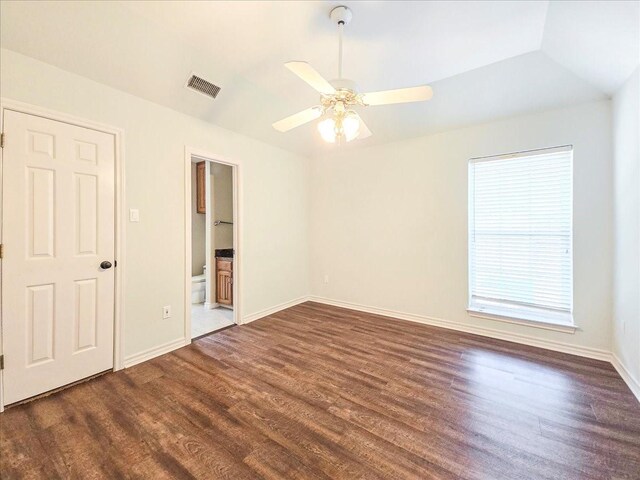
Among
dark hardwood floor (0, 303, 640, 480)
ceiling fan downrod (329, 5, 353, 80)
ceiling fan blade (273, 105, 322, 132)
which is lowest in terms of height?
dark hardwood floor (0, 303, 640, 480)

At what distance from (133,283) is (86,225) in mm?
639

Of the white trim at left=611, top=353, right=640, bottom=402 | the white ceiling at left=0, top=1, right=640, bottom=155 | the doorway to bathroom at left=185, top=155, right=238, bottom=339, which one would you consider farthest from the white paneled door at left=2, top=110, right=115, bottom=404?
the white trim at left=611, top=353, right=640, bottom=402

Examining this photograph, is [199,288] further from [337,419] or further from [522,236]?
[522,236]

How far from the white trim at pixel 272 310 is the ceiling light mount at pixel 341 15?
3347 millimetres

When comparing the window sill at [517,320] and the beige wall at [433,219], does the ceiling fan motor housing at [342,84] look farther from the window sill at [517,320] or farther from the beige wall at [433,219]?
the window sill at [517,320]

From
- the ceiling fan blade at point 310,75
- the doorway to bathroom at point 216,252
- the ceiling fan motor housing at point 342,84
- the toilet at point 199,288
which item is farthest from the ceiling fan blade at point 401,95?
the toilet at point 199,288

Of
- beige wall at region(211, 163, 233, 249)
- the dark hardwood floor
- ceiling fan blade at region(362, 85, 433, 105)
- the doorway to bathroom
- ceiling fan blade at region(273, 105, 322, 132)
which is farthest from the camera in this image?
beige wall at region(211, 163, 233, 249)

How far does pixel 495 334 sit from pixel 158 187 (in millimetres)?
4060

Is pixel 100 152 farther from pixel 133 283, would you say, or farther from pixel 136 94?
pixel 133 283

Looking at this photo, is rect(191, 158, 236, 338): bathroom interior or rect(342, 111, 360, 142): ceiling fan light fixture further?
rect(191, 158, 236, 338): bathroom interior

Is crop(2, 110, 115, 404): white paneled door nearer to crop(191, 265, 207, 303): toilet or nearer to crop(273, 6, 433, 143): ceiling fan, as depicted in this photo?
crop(273, 6, 433, 143): ceiling fan

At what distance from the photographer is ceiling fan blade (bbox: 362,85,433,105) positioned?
5.55ft

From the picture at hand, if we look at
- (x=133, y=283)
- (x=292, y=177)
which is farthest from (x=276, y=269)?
(x=133, y=283)

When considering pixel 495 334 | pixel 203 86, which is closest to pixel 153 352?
pixel 203 86
